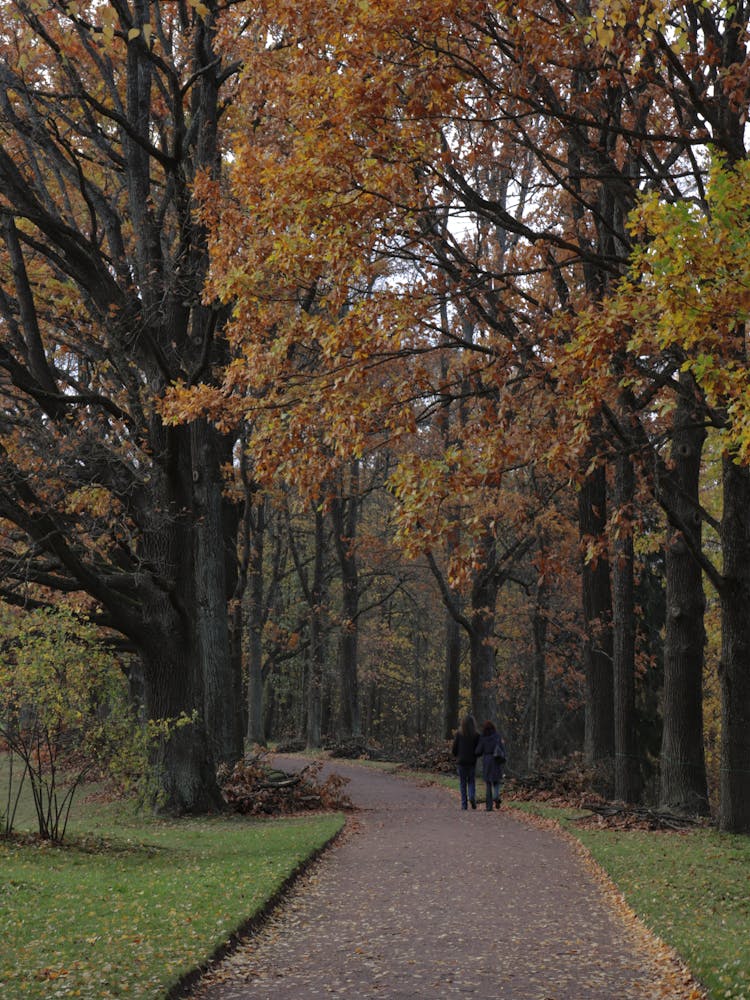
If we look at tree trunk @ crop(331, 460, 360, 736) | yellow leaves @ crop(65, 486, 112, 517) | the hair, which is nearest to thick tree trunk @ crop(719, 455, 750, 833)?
the hair

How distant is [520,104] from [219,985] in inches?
374

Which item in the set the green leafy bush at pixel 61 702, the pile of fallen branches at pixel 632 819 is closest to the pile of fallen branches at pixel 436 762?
the pile of fallen branches at pixel 632 819

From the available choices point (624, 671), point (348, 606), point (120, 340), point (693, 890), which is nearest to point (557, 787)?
point (624, 671)

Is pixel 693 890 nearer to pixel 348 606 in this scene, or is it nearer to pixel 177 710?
pixel 177 710

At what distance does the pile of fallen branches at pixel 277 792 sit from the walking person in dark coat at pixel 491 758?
2.63 meters

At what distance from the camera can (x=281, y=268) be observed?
10.5 m

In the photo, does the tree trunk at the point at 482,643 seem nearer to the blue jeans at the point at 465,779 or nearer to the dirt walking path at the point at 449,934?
the blue jeans at the point at 465,779

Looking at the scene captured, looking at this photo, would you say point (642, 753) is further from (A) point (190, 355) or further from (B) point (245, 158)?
(B) point (245, 158)

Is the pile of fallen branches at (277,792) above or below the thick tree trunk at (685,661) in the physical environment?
below

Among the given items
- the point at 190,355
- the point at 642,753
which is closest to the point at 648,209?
the point at 190,355

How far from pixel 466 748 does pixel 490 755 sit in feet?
1.55

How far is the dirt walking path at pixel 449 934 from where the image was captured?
6.67 m

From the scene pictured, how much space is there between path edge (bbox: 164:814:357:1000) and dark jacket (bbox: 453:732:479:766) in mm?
5827

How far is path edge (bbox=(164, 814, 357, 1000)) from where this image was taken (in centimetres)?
628
